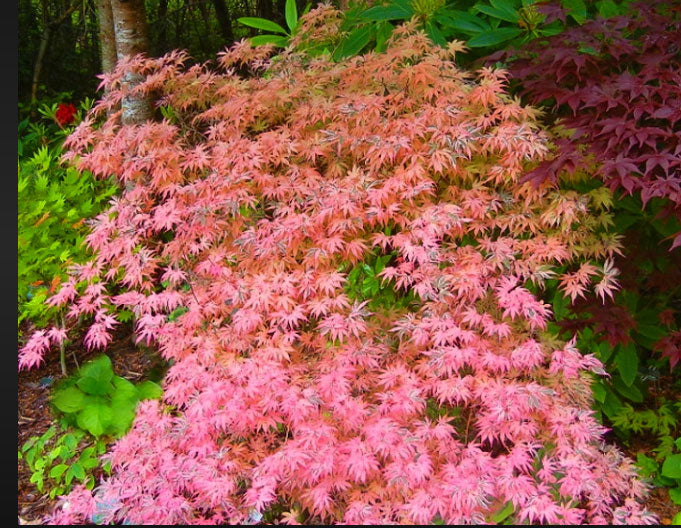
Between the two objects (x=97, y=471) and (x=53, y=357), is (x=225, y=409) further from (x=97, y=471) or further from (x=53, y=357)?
(x=53, y=357)

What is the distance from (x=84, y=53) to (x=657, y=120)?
235 inches

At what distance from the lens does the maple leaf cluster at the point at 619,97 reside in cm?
193

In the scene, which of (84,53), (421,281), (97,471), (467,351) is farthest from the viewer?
(84,53)

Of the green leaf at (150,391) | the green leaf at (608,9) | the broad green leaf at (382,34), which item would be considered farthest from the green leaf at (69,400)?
the green leaf at (608,9)

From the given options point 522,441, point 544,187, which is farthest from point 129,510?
point 544,187

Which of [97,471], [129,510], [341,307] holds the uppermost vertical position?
[341,307]

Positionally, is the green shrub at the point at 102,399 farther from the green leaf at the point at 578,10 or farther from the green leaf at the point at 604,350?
the green leaf at the point at 578,10

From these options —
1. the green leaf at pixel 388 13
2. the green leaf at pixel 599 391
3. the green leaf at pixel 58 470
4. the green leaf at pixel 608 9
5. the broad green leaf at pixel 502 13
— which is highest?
the green leaf at pixel 388 13

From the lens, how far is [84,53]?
6410 millimetres

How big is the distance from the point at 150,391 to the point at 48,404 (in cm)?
65

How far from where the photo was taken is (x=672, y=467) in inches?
94.3

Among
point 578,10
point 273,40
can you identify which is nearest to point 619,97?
point 578,10

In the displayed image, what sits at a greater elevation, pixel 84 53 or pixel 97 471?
pixel 84 53

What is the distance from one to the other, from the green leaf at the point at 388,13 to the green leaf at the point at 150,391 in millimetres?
1920
